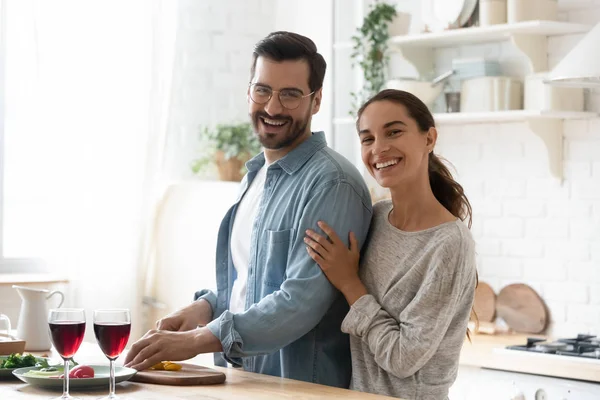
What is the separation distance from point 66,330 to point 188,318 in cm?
78

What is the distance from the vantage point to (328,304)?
2.43 m

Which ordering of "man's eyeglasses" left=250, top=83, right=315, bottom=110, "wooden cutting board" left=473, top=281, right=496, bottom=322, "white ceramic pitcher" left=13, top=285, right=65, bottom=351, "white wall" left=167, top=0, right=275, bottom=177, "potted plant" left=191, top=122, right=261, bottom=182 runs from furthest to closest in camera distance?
"white wall" left=167, top=0, right=275, bottom=177 → "potted plant" left=191, top=122, right=261, bottom=182 → "wooden cutting board" left=473, top=281, right=496, bottom=322 → "white ceramic pitcher" left=13, top=285, right=65, bottom=351 → "man's eyeglasses" left=250, top=83, right=315, bottom=110

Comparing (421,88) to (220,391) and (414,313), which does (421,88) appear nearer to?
(414,313)

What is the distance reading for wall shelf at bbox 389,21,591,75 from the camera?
401 centimetres

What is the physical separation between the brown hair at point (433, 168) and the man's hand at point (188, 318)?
0.71 metres

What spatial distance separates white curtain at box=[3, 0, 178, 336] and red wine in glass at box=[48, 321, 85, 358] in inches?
103

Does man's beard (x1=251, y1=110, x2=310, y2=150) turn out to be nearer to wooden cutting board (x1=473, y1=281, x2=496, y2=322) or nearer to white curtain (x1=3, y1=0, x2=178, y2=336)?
wooden cutting board (x1=473, y1=281, x2=496, y2=322)

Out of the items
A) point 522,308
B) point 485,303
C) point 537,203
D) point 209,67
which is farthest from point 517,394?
point 209,67

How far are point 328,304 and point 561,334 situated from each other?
77.9 inches

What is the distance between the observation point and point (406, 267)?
7.70ft

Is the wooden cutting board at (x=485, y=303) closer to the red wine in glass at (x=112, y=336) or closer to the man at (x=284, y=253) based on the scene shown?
the man at (x=284, y=253)

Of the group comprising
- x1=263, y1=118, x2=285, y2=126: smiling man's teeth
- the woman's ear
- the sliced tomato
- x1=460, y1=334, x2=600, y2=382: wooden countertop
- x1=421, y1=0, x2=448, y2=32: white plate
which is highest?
x1=421, y1=0, x2=448, y2=32: white plate

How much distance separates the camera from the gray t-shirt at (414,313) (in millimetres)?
2240

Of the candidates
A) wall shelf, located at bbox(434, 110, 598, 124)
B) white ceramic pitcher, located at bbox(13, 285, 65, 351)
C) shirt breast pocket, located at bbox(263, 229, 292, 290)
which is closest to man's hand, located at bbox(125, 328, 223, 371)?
shirt breast pocket, located at bbox(263, 229, 292, 290)
